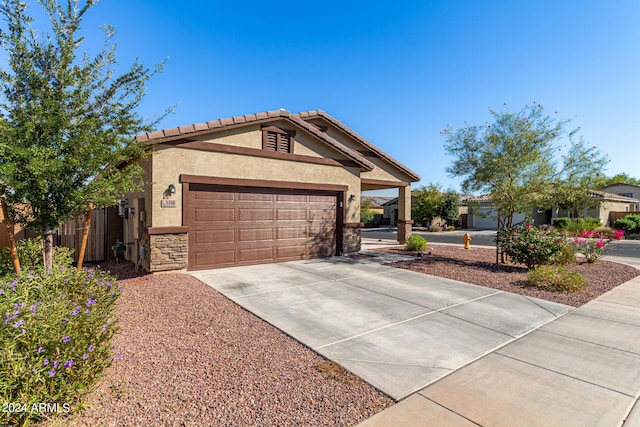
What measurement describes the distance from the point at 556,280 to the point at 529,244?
2.21 m

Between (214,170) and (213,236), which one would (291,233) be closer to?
→ (213,236)

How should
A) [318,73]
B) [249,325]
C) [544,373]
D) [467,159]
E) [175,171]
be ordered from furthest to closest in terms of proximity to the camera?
1. [318,73]
2. [467,159]
3. [175,171]
4. [249,325]
5. [544,373]

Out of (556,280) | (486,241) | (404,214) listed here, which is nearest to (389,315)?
(556,280)

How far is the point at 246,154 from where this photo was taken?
32.0ft

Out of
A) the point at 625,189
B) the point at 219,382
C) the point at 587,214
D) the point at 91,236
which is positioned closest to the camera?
the point at 219,382

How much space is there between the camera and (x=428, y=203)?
3275 centimetres

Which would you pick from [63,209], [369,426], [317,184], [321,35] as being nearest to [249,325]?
[369,426]

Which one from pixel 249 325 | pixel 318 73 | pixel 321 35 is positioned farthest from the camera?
pixel 318 73

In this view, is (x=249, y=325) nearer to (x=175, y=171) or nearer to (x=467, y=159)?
(x=175, y=171)

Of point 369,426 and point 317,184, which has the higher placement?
point 317,184

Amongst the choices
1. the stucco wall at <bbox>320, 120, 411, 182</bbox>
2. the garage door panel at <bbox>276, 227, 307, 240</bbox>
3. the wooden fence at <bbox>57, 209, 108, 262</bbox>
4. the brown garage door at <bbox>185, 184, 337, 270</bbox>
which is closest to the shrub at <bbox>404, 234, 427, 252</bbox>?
the stucco wall at <bbox>320, 120, 411, 182</bbox>

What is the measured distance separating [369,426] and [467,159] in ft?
33.3

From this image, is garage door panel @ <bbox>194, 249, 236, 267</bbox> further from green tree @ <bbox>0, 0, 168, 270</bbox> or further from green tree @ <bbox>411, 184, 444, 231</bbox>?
green tree @ <bbox>411, 184, 444, 231</bbox>

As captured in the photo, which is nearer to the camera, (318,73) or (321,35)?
(321,35)
